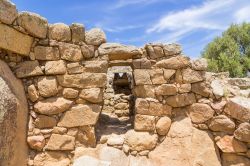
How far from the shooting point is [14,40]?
4184 millimetres

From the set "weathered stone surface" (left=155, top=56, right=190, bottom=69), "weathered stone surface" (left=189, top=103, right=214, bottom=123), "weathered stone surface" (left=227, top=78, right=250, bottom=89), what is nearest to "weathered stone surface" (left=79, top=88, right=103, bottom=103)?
"weathered stone surface" (left=155, top=56, right=190, bottom=69)

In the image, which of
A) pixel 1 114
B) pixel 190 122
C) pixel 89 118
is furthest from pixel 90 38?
pixel 190 122

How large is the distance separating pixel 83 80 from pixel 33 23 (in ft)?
3.90

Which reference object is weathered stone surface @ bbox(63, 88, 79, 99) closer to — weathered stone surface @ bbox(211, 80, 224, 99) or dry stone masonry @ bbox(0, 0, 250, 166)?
dry stone masonry @ bbox(0, 0, 250, 166)

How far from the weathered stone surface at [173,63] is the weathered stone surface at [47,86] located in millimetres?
1777

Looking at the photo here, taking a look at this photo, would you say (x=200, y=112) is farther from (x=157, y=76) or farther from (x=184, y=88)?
(x=157, y=76)

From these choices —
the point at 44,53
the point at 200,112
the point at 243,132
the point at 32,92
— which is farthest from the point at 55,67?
the point at 243,132

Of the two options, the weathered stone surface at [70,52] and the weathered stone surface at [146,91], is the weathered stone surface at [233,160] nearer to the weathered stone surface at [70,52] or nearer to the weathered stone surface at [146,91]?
the weathered stone surface at [146,91]

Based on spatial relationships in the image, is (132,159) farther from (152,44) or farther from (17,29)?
(17,29)

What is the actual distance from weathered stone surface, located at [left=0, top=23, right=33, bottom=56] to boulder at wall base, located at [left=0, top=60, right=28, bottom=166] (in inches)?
10.7

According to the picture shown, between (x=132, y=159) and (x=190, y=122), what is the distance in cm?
121

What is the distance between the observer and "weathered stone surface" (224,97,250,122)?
15.1 ft

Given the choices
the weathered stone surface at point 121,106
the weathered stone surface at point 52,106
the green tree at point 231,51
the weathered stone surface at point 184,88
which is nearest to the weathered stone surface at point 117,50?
the weathered stone surface at point 184,88

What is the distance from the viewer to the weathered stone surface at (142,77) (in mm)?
4844
